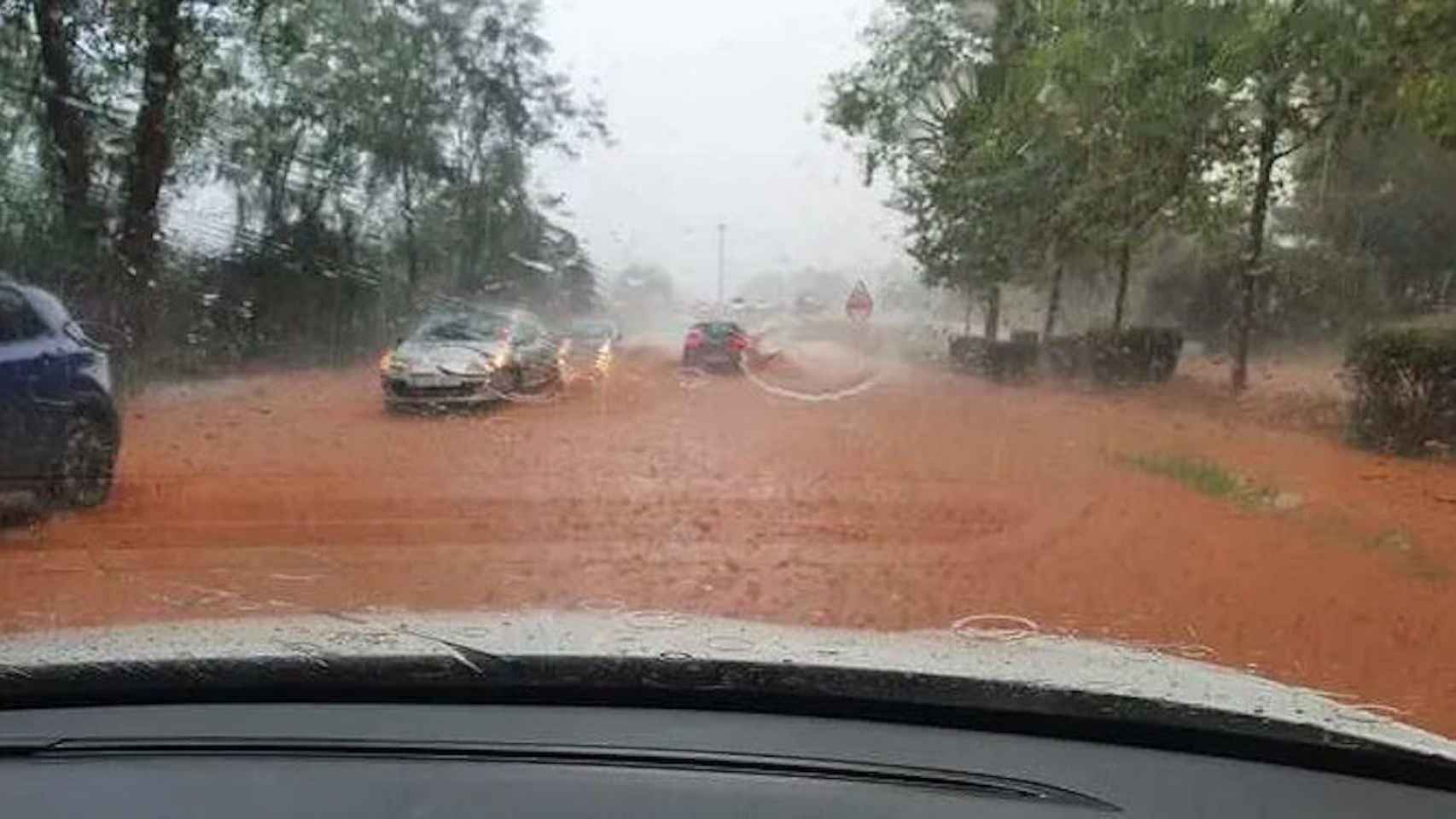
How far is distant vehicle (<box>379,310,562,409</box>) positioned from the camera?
24.7 feet

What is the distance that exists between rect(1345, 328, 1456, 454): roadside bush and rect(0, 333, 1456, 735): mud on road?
0.13 meters

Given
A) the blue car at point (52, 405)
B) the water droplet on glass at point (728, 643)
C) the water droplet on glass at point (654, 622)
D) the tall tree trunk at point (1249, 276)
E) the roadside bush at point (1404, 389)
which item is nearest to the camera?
the water droplet on glass at point (728, 643)

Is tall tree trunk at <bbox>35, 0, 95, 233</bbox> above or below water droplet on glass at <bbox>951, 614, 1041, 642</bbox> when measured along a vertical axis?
above

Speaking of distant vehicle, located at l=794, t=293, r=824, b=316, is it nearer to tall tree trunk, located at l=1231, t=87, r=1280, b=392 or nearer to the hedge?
the hedge

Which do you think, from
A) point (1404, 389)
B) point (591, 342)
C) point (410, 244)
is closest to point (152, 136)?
point (410, 244)

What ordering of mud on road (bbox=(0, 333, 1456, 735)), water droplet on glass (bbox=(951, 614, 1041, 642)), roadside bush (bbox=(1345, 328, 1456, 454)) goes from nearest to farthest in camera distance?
water droplet on glass (bbox=(951, 614, 1041, 642)) < mud on road (bbox=(0, 333, 1456, 735)) < roadside bush (bbox=(1345, 328, 1456, 454))

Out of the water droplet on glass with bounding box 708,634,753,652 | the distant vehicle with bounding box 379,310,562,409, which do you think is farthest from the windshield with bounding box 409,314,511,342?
the water droplet on glass with bounding box 708,634,753,652

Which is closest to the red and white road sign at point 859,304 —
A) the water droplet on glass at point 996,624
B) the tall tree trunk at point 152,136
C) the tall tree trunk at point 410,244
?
the tall tree trunk at point 410,244

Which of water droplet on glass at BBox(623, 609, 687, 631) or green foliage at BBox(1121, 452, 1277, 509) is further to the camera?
green foliage at BBox(1121, 452, 1277, 509)

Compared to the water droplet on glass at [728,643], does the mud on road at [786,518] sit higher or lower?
lower

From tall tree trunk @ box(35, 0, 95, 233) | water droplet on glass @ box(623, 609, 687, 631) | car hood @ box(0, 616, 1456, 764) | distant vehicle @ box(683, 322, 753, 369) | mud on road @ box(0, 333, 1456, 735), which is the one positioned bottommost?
mud on road @ box(0, 333, 1456, 735)

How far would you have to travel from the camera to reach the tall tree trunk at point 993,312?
7754mm

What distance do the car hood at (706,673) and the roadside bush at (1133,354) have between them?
462 cm

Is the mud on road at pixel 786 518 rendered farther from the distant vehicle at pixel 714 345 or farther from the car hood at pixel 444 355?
the car hood at pixel 444 355
